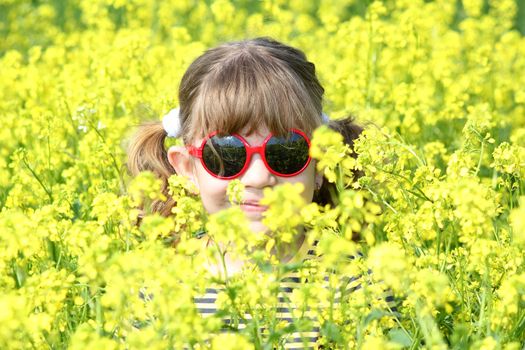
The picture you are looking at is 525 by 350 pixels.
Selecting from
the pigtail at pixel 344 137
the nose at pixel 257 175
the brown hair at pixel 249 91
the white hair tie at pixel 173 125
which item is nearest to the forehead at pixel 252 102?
the brown hair at pixel 249 91

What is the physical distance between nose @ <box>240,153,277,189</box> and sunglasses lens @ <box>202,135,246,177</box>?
28 millimetres

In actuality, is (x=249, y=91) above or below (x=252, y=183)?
above

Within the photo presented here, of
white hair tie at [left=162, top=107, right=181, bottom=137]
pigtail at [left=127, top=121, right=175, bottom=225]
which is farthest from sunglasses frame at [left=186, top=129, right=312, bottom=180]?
pigtail at [left=127, top=121, right=175, bottom=225]

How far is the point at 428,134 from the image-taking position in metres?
5.28

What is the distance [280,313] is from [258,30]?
3.35 metres

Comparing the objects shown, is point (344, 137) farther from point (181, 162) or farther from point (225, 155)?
point (225, 155)

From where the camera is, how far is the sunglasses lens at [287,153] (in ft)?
11.3

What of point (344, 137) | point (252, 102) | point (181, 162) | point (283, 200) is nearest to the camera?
point (283, 200)

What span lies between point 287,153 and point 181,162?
0.51 m

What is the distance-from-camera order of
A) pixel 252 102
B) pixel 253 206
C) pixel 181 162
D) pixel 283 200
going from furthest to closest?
pixel 181 162
pixel 252 102
pixel 253 206
pixel 283 200

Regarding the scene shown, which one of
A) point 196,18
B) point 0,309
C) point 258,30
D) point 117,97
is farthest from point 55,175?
point 196,18

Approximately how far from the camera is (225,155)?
3439mm

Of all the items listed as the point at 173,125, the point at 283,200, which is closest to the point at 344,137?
the point at 173,125

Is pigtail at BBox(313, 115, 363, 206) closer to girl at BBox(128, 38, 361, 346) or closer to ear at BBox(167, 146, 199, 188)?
girl at BBox(128, 38, 361, 346)
